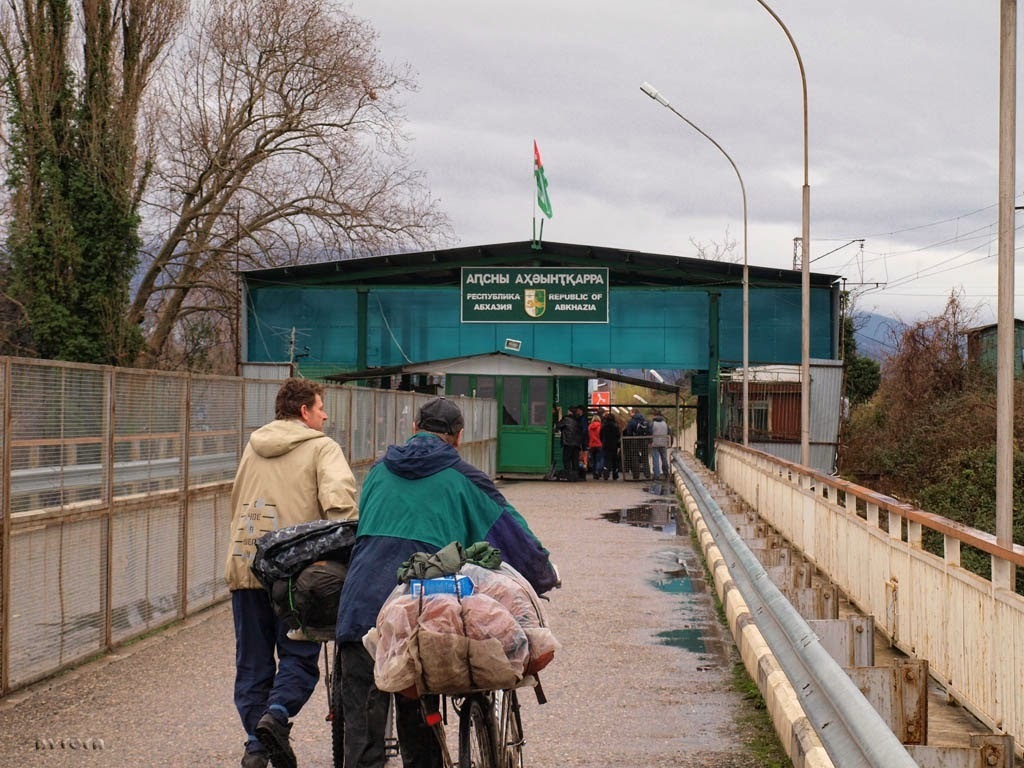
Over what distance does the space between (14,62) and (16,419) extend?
27.9 meters

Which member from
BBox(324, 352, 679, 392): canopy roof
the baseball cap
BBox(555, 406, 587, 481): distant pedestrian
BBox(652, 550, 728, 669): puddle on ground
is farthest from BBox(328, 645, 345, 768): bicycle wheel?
BBox(324, 352, 679, 392): canopy roof

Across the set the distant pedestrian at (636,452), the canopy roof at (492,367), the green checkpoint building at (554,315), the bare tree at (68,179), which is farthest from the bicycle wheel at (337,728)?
the green checkpoint building at (554,315)

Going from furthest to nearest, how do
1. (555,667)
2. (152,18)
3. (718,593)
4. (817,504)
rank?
(152,18) < (817,504) < (718,593) < (555,667)

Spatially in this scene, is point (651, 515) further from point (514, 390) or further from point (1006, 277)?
point (1006, 277)

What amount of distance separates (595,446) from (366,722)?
111 ft

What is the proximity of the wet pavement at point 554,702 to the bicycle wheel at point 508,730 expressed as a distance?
145 centimetres

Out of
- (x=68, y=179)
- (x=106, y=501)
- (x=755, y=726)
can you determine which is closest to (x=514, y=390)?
(x=68, y=179)

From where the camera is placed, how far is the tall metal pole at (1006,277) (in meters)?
8.80

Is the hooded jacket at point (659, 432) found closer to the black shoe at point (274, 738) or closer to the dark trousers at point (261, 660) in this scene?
the dark trousers at point (261, 660)

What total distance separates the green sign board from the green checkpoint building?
29 millimetres

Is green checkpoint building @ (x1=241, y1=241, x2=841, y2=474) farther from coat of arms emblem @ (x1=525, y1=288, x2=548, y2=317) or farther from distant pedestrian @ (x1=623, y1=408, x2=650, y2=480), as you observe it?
distant pedestrian @ (x1=623, y1=408, x2=650, y2=480)

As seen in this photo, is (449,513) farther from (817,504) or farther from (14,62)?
(14,62)

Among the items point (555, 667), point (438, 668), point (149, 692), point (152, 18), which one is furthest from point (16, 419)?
point (152, 18)

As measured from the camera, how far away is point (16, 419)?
8602mm
